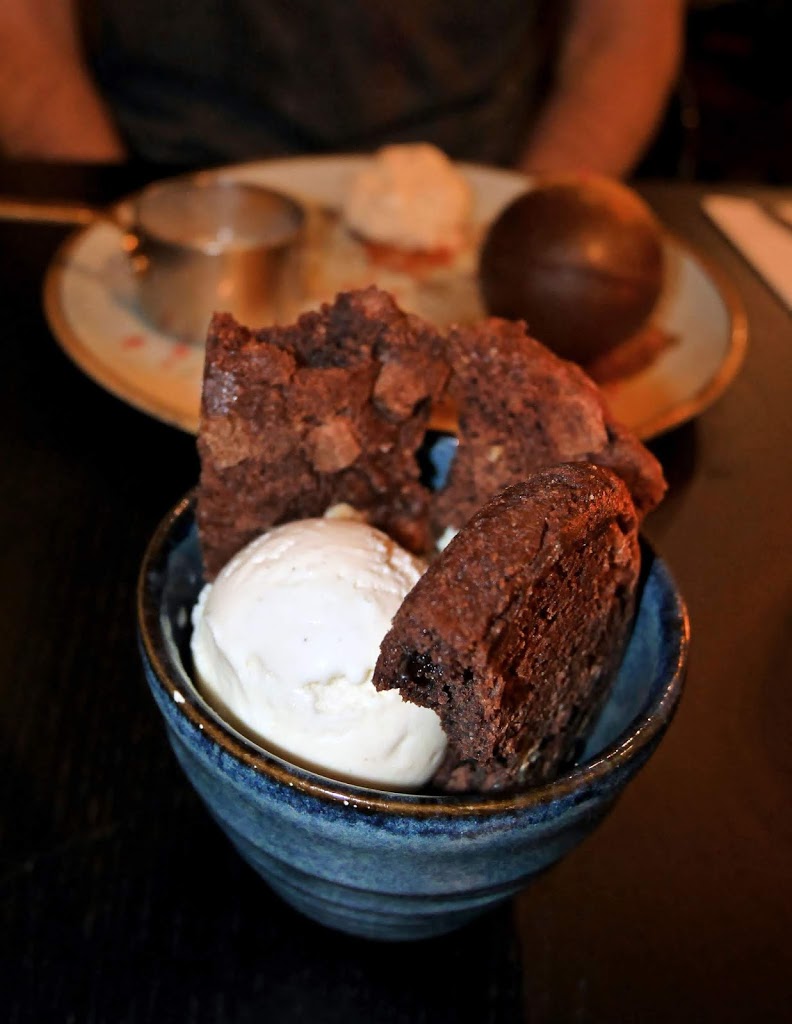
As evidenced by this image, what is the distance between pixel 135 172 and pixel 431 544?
3.67 feet

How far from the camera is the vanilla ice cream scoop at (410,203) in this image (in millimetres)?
1277

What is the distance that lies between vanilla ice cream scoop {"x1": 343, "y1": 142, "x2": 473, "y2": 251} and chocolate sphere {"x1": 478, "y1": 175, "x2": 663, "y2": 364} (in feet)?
0.70

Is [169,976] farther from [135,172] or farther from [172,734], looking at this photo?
[135,172]

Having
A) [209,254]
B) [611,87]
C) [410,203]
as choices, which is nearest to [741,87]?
[611,87]

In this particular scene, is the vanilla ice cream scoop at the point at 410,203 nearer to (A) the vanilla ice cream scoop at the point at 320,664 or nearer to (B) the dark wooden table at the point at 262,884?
(B) the dark wooden table at the point at 262,884

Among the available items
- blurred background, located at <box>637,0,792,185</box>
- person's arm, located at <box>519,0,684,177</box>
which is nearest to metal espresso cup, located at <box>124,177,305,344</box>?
person's arm, located at <box>519,0,684,177</box>

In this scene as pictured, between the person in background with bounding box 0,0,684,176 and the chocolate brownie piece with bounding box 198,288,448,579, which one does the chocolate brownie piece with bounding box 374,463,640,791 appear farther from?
the person in background with bounding box 0,0,684,176

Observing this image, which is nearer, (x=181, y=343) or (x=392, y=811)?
(x=392, y=811)

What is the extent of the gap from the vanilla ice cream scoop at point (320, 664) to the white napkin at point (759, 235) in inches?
41.1

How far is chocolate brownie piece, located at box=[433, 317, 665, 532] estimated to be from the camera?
1.60ft

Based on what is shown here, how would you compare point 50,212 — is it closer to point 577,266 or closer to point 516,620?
point 577,266

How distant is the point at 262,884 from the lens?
0.57 metres

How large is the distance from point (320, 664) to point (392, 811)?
91mm

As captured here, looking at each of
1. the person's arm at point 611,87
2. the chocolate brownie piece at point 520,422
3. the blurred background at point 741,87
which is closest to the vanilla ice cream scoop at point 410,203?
the person's arm at point 611,87
